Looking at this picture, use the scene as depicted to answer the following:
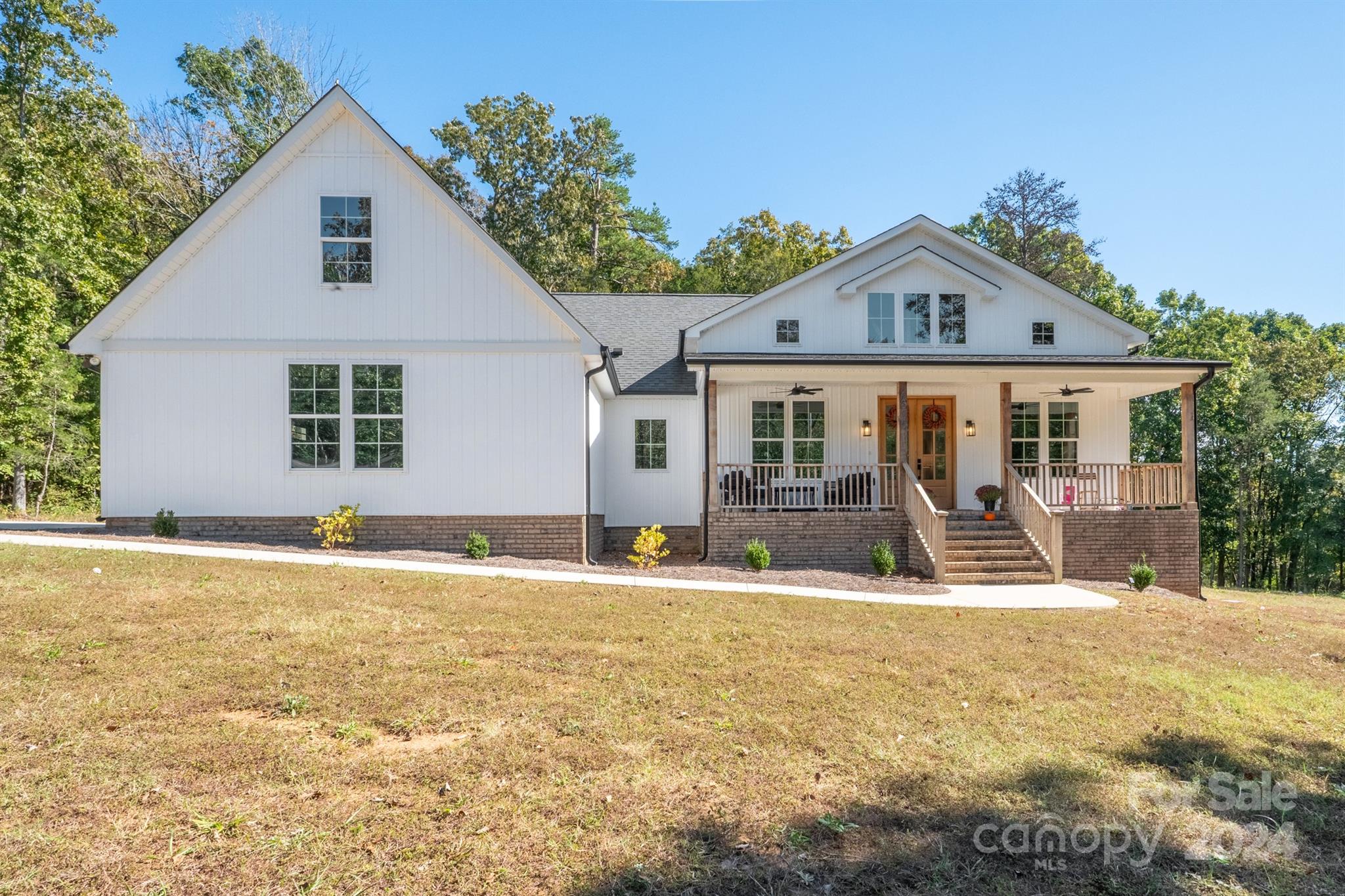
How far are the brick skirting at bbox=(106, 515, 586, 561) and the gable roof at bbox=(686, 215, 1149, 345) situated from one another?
5.36 m

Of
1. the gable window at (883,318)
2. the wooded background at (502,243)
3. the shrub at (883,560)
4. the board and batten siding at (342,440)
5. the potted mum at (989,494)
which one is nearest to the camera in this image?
the board and batten siding at (342,440)

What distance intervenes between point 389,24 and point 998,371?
59.5 feet

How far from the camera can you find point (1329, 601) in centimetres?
1908

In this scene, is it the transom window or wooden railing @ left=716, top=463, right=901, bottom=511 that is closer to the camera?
wooden railing @ left=716, top=463, right=901, bottom=511

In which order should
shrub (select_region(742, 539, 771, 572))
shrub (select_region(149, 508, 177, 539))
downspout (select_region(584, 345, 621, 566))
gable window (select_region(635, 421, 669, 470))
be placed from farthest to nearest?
gable window (select_region(635, 421, 669, 470))
downspout (select_region(584, 345, 621, 566))
shrub (select_region(742, 539, 771, 572))
shrub (select_region(149, 508, 177, 539))

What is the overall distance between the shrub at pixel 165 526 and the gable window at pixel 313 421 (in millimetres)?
2036

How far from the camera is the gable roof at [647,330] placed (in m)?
16.2

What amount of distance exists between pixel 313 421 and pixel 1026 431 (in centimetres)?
1486

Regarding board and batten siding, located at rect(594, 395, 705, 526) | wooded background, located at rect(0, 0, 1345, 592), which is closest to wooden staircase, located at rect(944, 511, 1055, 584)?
board and batten siding, located at rect(594, 395, 705, 526)

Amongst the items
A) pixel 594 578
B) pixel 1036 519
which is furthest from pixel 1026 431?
pixel 594 578

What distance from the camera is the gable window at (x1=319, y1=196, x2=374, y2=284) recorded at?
1205cm

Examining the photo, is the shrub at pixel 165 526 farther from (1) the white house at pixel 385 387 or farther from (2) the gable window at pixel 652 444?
(2) the gable window at pixel 652 444

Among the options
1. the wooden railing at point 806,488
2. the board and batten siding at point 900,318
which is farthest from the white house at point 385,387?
the board and batten siding at point 900,318

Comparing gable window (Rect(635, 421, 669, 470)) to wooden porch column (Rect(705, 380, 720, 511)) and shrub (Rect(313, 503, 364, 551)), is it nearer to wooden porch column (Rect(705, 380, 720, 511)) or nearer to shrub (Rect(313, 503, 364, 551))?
wooden porch column (Rect(705, 380, 720, 511))
